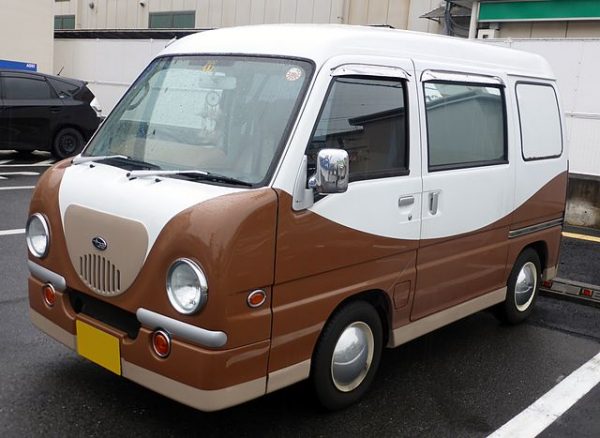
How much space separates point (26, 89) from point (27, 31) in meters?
8.17

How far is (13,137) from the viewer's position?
36.2 feet

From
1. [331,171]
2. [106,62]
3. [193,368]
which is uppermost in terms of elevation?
[106,62]

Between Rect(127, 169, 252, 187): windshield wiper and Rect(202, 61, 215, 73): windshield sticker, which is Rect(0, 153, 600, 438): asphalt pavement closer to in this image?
Rect(127, 169, 252, 187): windshield wiper

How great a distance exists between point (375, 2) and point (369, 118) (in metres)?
14.8

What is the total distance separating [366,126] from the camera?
3.47 metres

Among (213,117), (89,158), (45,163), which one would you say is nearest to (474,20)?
(45,163)

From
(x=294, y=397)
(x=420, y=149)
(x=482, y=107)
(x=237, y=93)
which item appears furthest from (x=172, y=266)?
(x=482, y=107)

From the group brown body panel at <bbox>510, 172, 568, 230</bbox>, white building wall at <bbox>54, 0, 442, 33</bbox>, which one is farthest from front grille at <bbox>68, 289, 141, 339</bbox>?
white building wall at <bbox>54, 0, 442, 33</bbox>

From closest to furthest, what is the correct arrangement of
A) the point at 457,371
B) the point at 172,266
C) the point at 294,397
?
1. the point at 172,266
2. the point at 294,397
3. the point at 457,371

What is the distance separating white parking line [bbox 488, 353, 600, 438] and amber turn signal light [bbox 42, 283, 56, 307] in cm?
241

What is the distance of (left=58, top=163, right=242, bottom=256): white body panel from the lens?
9.37 feet

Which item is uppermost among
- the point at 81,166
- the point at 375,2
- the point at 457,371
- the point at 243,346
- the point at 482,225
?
the point at 375,2

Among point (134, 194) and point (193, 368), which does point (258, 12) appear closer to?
point (134, 194)

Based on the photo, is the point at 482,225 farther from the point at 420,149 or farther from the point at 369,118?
the point at 369,118
